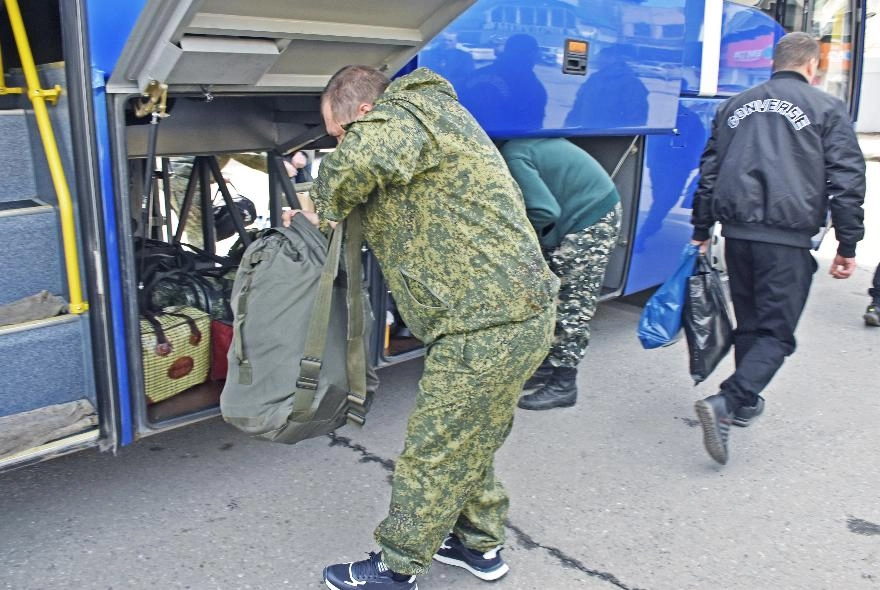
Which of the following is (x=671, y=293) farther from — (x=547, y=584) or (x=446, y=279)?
(x=446, y=279)

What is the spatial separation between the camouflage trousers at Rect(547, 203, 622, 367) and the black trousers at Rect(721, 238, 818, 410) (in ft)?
1.77

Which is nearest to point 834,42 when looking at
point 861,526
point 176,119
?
point 861,526

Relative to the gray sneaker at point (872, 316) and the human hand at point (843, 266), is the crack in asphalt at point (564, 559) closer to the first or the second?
the human hand at point (843, 266)

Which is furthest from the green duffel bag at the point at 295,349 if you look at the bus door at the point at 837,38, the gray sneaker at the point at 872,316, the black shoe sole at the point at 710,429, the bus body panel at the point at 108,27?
the bus door at the point at 837,38

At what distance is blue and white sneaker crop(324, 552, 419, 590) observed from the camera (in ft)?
8.00

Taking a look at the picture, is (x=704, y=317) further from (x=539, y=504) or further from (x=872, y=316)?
(x=872, y=316)

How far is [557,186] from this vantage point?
369 cm

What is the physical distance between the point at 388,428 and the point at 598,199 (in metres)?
1.38

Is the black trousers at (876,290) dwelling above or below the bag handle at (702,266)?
below

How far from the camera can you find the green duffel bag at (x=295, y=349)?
237cm

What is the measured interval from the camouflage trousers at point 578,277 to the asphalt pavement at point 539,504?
31 centimetres

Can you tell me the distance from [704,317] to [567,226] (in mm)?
712

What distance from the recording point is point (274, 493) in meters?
3.09

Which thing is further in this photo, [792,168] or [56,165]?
[792,168]
